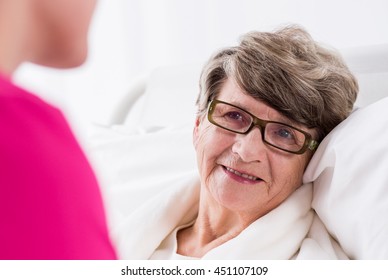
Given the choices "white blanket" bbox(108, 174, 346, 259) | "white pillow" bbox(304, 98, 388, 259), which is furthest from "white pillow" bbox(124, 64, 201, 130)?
"white pillow" bbox(304, 98, 388, 259)

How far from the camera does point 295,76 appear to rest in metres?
1.17

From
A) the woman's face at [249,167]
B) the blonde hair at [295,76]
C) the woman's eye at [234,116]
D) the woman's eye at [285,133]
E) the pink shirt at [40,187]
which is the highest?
the pink shirt at [40,187]

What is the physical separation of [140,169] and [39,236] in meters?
1.27

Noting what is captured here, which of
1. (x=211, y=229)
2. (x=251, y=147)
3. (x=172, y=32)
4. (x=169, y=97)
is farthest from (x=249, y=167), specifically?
(x=172, y=32)

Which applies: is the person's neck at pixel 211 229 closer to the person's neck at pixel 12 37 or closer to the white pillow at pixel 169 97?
the white pillow at pixel 169 97

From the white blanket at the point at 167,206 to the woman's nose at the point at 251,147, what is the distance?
0.34ft

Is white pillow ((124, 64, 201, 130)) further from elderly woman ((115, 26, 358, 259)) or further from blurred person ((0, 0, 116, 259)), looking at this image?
blurred person ((0, 0, 116, 259))

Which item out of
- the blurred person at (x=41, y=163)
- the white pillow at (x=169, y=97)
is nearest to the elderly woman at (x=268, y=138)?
the white pillow at (x=169, y=97)

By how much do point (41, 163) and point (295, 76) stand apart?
0.84 meters

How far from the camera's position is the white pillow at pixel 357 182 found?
106 centimetres

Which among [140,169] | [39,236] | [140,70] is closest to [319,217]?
[140,169]

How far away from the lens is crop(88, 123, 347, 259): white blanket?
117 cm

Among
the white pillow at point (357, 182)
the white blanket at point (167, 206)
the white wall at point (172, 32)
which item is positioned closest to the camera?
the white pillow at point (357, 182)

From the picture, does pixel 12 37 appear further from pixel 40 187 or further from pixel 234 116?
pixel 234 116
